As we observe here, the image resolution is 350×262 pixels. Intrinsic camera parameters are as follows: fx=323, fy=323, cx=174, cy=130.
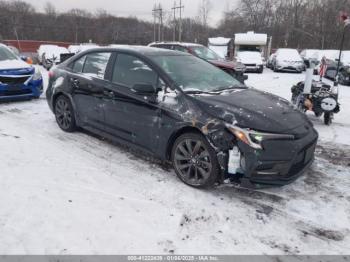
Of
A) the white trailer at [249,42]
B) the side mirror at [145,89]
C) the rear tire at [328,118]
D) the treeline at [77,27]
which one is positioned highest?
the treeline at [77,27]

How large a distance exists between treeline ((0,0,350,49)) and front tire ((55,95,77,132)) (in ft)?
125

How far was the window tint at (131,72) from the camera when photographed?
444 centimetres

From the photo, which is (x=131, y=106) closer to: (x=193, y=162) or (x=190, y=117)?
(x=190, y=117)

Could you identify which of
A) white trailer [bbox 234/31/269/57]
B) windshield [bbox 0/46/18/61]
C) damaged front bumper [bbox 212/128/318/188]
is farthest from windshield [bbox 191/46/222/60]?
white trailer [bbox 234/31/269/57]

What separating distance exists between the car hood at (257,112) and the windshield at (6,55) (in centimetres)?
700

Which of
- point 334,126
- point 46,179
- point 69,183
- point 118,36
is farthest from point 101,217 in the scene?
point 118,36

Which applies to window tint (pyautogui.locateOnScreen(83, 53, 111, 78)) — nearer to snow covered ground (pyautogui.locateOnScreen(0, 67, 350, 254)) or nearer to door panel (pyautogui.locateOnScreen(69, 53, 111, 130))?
door panel (pyautogui.locateOnScreen(69, 53, 111, 130))

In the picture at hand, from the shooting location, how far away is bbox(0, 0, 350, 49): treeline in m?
40.8

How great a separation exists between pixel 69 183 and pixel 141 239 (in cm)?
145

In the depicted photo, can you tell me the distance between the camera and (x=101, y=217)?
3.34m

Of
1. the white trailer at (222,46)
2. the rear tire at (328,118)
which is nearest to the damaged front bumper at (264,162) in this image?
the rear tire at (328,118)

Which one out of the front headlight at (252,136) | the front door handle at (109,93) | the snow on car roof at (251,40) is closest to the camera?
the front headlight at (252,136)

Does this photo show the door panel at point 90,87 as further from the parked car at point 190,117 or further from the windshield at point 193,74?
the windshield at point 193,74

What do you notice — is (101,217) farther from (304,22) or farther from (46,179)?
(304,22)
